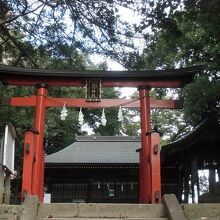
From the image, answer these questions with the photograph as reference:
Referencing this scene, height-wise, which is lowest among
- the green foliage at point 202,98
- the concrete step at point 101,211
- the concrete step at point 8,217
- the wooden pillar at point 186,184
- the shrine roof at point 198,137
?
the concrete step at point 8,217

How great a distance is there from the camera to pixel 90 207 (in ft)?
22.8

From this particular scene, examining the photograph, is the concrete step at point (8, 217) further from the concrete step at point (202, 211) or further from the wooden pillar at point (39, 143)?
the wooden pillar at point (39, 143)

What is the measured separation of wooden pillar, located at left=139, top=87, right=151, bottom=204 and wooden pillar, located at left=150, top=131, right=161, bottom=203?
230mm

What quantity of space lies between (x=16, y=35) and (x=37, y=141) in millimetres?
5529

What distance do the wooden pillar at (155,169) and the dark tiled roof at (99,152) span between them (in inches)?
246

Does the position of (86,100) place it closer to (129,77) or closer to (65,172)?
(129,77)

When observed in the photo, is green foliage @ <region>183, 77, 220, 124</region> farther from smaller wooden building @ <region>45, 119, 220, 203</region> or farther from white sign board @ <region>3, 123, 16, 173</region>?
white sign board @ <region>3, 123, 16, 173</region>

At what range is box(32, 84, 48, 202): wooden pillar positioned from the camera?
984 centimetres

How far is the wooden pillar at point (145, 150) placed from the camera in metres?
10.1

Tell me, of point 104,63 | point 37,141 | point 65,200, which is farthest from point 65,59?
point 65,200

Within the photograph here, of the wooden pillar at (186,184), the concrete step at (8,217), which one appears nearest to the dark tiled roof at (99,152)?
the wooden pillar at (186,184)

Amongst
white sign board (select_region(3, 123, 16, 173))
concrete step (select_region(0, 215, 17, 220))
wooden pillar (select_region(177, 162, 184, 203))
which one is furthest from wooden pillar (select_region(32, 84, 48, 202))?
wooden pillar (select_region(177, 162, 184, 203))

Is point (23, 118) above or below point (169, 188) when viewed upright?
above

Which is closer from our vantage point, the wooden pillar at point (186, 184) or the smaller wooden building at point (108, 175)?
the wooden pillar at point (186, 184)
